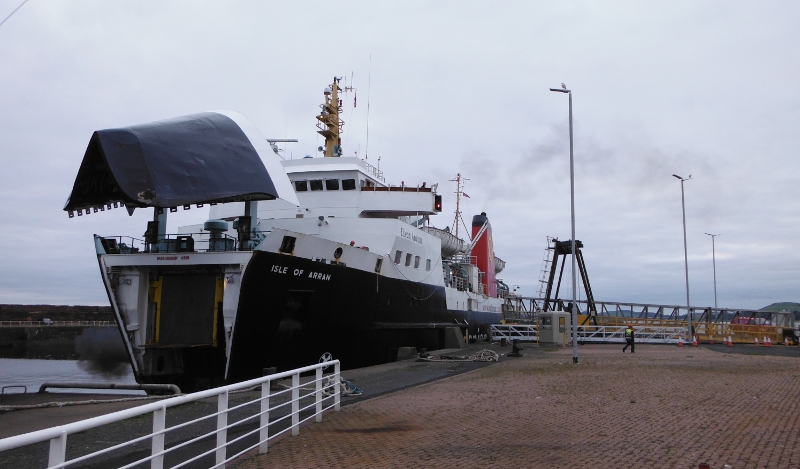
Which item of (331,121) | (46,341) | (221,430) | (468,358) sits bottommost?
(46,341)

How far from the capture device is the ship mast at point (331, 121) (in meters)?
28.0

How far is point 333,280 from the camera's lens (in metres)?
17.4

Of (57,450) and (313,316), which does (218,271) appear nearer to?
(313,316)

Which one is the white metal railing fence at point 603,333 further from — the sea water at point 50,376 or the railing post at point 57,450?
the railing post at point 57,450

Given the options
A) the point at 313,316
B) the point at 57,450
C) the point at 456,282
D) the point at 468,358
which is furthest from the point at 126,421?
the point at 456,282

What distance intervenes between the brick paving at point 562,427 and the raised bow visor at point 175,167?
217 inches

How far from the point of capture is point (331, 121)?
28141 mm

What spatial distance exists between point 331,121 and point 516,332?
16.6 m

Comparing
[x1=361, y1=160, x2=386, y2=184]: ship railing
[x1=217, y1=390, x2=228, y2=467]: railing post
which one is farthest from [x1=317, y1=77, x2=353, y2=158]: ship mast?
[x1=217, y1=390, x2=228, y2=467]: railing post

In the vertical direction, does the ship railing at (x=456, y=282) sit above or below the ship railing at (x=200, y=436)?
above

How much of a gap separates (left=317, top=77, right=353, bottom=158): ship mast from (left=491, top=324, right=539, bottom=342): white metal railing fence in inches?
537

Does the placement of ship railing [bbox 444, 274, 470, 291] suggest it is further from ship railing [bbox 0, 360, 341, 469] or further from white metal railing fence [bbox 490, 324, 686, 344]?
ship railing [bbox 0, 360, 341, 469]

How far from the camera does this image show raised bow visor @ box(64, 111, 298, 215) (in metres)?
12.7

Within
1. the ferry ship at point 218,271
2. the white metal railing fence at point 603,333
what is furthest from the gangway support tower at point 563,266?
the ferry ship at point 218,271
